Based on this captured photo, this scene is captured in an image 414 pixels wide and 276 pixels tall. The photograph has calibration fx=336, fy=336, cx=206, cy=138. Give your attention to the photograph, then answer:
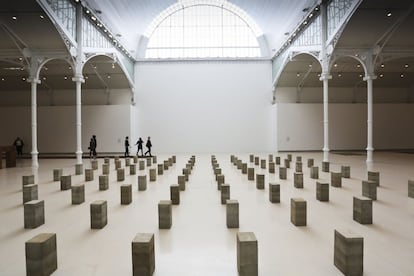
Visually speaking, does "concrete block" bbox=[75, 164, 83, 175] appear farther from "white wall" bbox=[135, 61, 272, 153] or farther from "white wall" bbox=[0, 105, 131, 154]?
"white wall" bbox=[135, 61, 272, 153]

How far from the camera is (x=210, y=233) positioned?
566cm

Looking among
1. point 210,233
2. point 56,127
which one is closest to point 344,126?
point 56,127

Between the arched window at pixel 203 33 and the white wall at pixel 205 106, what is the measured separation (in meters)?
1.26

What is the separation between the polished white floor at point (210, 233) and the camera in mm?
4250

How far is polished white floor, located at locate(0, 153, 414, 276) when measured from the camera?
4.25m

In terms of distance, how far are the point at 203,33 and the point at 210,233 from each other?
2706 cm

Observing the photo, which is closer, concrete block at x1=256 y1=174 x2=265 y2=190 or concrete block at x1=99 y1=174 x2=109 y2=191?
concrete block at x1=256 y1=174 x2=265 y2=190

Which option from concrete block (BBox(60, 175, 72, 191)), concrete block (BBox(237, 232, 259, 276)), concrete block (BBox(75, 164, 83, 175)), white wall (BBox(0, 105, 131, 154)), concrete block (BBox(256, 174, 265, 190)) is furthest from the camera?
white wall (BBox(0, 105, 131, 154))

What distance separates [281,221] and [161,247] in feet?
8.17

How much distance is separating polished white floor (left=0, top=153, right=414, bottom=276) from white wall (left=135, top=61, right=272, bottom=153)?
20.0m

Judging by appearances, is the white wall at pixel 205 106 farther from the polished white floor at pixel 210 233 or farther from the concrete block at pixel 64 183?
the polished white floor at pixel 210 233

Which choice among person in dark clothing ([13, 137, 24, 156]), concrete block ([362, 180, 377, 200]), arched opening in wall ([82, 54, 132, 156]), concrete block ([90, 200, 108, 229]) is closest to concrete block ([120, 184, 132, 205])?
concrete block ([90, 200, 108, 229])

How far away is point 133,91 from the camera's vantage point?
1156 inches

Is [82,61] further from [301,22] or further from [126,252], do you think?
[126,252]
